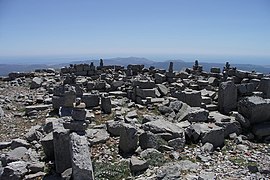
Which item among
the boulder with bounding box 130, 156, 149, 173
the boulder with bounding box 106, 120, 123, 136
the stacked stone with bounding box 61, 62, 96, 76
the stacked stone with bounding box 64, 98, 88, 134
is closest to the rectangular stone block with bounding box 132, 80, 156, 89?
the boulder with bounding box 106, 120, 123, 136

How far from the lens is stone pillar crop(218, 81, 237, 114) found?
14422 millimetres

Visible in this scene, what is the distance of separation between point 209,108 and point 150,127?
5424 millimetres

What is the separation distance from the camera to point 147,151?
29.2 feet

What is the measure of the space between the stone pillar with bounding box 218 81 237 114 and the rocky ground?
7.60ft

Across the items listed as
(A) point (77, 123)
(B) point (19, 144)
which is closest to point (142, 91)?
(A) point (77, 123)

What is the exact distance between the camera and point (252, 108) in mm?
11750

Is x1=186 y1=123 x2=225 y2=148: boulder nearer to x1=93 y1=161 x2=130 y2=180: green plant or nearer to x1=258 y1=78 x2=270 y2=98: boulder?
x1=93 y1=161 x2=130 y2=180: green plant

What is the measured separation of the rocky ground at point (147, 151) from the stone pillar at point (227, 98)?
232 centimetres

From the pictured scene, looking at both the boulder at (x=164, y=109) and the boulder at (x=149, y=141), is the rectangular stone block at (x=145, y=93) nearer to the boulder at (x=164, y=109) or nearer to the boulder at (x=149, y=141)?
the boulder at (x=164, y=109)

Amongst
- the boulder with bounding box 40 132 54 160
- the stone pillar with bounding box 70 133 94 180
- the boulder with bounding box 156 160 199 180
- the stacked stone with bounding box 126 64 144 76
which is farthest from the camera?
the stacked stone with bounding box 126 64 144 76

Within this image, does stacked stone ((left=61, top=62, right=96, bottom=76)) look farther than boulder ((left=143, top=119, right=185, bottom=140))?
Yes

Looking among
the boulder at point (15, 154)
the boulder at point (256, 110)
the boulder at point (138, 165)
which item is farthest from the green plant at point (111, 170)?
the boulder at point (256, 110)

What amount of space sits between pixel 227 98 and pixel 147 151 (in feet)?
23.6

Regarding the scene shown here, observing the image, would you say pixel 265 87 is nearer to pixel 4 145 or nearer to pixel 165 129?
pixel 165 129
